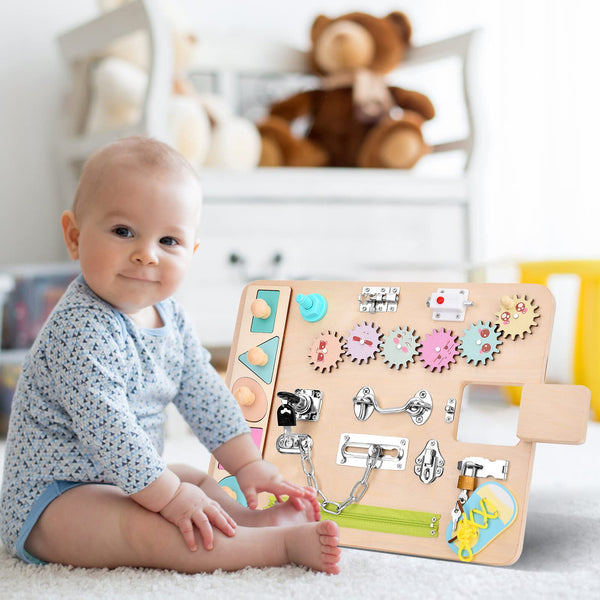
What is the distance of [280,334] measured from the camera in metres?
1.05

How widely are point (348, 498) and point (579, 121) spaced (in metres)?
1.57

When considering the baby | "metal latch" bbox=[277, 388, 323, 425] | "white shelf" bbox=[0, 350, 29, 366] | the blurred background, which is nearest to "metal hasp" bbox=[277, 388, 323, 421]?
"metal latch" bbox=[277, 388, 323, 425]

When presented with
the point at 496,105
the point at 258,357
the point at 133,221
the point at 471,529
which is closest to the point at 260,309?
the point at 258,357

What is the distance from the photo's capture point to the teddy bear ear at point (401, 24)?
2131 millimetres

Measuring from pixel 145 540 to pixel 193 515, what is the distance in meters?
0.06

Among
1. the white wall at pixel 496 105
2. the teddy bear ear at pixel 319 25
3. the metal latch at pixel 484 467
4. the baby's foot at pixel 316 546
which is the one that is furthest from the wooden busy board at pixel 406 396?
the teddy bear ear at pixel 319 25

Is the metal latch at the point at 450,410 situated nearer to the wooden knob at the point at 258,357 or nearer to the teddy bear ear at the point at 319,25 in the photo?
the wooden knob at the point at 258,357

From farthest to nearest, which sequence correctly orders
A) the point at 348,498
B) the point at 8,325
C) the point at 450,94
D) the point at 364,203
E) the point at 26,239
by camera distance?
the point at 450,94 → the point at 26,239 → the point at 364,203 → the point at 8,325 → the point at 348,498

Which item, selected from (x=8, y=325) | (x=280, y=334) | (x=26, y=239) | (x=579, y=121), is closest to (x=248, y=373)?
(x=280, y=334)

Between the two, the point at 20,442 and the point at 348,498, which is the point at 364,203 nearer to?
the point at 348,498

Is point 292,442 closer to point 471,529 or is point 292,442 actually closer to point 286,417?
point 286,417

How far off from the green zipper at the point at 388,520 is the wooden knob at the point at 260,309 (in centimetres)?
27

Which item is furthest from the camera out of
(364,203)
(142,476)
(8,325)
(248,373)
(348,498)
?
(364,203)

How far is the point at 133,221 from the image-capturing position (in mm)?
832
